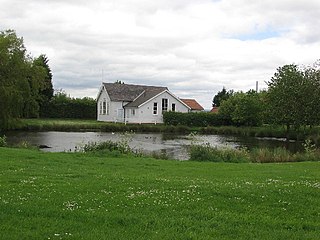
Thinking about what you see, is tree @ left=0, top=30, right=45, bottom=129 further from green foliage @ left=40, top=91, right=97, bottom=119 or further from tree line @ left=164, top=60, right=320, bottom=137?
tree line @ left=164, top=60, right=320, bottom=137

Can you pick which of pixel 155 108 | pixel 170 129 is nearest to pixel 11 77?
pixel 170 129

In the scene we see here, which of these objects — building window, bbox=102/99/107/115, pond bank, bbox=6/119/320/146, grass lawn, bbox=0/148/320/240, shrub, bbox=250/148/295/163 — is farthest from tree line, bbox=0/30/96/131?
grass lawn, bbox=0/148/320/240

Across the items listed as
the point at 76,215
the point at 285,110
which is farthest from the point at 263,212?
the point at 285,110

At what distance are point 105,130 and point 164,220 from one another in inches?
2085

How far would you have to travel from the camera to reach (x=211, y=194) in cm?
1066

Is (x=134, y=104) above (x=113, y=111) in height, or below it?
above

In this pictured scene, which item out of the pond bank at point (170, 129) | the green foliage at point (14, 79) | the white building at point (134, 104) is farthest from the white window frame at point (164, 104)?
the green foliage at point (14, 79)

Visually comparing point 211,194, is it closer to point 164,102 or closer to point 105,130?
point 105,130

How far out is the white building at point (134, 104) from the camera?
7350 cm

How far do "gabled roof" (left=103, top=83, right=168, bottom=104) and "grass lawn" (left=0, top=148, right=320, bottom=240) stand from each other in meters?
61.3

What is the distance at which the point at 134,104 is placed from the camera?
73.9 meters

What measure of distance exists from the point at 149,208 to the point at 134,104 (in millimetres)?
65166

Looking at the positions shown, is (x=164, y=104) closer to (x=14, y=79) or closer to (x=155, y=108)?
(x=155, y=108)

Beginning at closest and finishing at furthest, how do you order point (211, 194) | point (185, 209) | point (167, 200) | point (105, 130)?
point (185, 209), point (167, 200), point (211, 194), point (105, 130)
